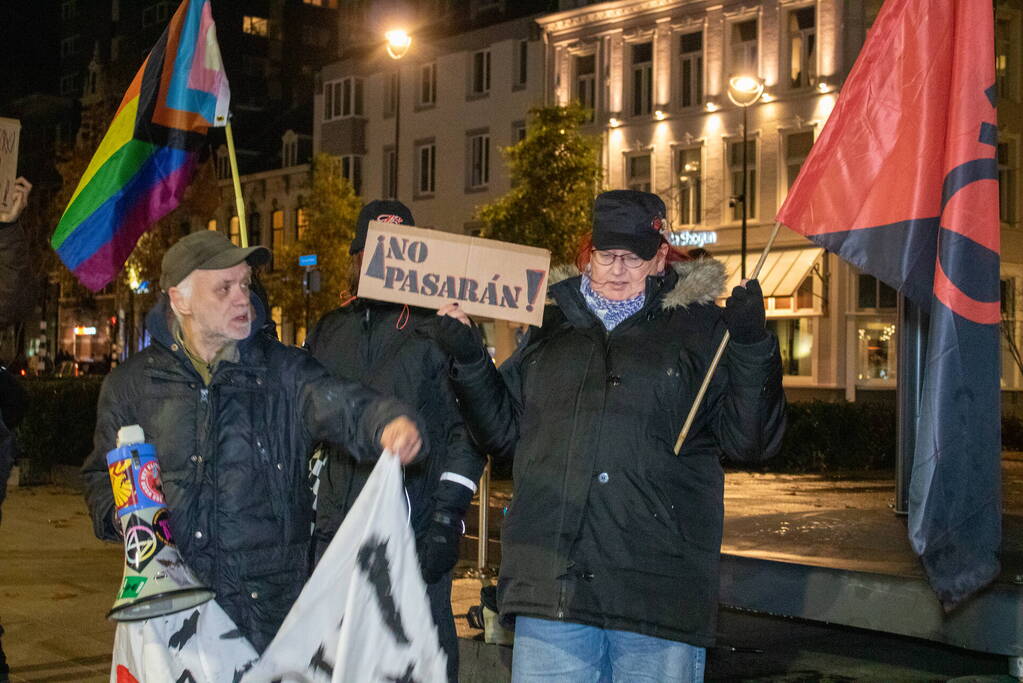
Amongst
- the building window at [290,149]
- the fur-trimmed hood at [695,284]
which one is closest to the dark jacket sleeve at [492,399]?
the fur-trimmed hood at [695,284]

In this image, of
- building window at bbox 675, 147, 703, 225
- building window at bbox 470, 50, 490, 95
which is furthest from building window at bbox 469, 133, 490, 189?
building window at bbox 675, 147, 703, 225

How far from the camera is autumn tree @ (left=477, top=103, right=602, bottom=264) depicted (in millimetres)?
32781

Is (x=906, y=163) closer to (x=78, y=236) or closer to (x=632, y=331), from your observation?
(x=632, y=331)

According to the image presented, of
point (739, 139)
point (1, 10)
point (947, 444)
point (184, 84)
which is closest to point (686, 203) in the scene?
point (739, 139)

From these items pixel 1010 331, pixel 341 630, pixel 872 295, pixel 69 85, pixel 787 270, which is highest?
pixel 69 85

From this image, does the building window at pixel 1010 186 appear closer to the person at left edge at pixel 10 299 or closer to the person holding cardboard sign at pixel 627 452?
the person at left edge at pixel 10 299

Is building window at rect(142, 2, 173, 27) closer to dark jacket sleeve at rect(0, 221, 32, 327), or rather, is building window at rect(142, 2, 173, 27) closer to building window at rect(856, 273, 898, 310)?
building window at rect(856, 273, 898, 310)

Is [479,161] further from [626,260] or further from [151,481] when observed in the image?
[151,481]

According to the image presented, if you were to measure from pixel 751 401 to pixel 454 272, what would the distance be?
1.02m

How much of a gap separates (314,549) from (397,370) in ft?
2.37

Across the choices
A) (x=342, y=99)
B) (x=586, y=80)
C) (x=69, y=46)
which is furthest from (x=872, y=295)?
(x=69, y=46)

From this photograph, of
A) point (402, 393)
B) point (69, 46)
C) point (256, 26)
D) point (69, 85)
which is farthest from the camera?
point (69, 46)

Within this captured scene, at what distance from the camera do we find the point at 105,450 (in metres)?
3.95

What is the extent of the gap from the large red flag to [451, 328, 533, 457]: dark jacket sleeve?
1040mm
